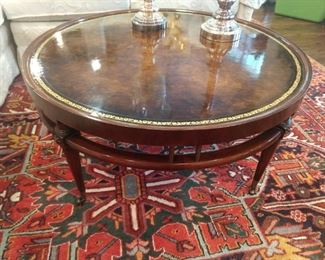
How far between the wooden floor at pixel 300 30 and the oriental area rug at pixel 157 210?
4.54 ft

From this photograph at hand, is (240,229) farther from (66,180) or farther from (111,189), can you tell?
(66,180)

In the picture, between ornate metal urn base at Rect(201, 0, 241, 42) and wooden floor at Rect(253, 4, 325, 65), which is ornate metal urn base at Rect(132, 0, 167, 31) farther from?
wooden floor at Rect(253, 4, 325, 65)

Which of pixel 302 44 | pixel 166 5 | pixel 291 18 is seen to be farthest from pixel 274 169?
pixel 291 18

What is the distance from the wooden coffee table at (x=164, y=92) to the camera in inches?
31.0

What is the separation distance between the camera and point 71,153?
980 millimetres

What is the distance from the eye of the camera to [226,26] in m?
1.18

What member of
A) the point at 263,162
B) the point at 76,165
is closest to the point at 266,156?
the point at 263,162

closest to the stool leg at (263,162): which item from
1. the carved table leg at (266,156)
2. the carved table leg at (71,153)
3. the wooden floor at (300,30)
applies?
the carved table leg at (266,156)

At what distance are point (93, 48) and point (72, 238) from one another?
2.12 ft

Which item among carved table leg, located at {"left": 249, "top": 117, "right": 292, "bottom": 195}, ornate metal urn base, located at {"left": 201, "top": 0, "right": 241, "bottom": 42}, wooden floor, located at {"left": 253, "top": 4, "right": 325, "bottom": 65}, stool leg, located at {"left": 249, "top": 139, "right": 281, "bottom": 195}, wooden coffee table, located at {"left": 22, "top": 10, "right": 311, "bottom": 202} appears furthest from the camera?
wooden floor, located at {"left": 253, "top": 4, "right": 325, "bottom": 65}

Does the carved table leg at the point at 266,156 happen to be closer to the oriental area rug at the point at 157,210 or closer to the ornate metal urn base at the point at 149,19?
the oriental area rug at the point at 157,210

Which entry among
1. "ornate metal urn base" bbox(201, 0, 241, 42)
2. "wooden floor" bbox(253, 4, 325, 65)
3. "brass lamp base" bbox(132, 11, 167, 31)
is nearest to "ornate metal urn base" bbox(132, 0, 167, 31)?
"brass lamp base" bbox(132, 11, 167, 31)

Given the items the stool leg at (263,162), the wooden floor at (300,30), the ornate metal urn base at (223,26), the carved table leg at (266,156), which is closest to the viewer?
Answer: the carved table leg at (266,156)

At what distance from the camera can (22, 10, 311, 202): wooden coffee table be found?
31.0 inches
